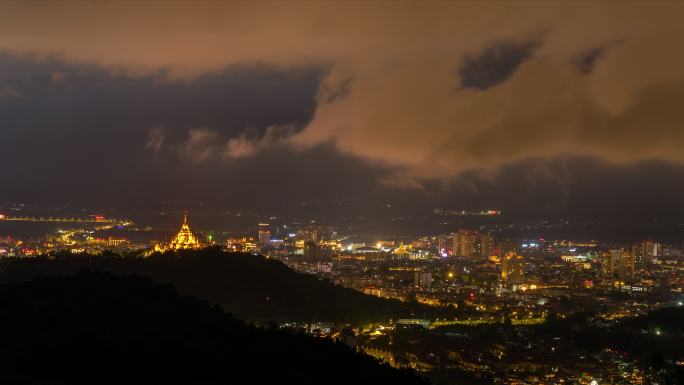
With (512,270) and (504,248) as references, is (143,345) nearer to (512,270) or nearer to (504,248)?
(512,270)

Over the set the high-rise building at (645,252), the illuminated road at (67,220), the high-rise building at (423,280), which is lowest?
the high-rise building at (423,280)

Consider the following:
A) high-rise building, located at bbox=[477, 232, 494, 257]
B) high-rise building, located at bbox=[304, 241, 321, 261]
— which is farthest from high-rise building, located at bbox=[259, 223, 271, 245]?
high-rise building, located at bbox=[477, 232, 494, 257]

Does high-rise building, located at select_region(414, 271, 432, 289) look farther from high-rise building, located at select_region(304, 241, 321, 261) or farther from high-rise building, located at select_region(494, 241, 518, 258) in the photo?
high-rise building, located at select_region(494, 241, 518, 258)

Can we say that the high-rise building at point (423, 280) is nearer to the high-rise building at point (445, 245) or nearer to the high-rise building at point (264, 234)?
the high-rise building at point (264, 234)

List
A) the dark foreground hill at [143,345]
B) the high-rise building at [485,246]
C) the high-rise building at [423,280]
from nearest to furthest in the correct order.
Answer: the dark foreground hill at [143,345]
the high-rise building at [423,280]
the high-rise building at [485,246]

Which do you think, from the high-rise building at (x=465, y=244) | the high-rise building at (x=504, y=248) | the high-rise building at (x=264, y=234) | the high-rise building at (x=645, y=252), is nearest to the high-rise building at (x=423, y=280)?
the high-rise building at (x=264, y=234)

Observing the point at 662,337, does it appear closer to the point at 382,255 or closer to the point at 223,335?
the point at 223,335
